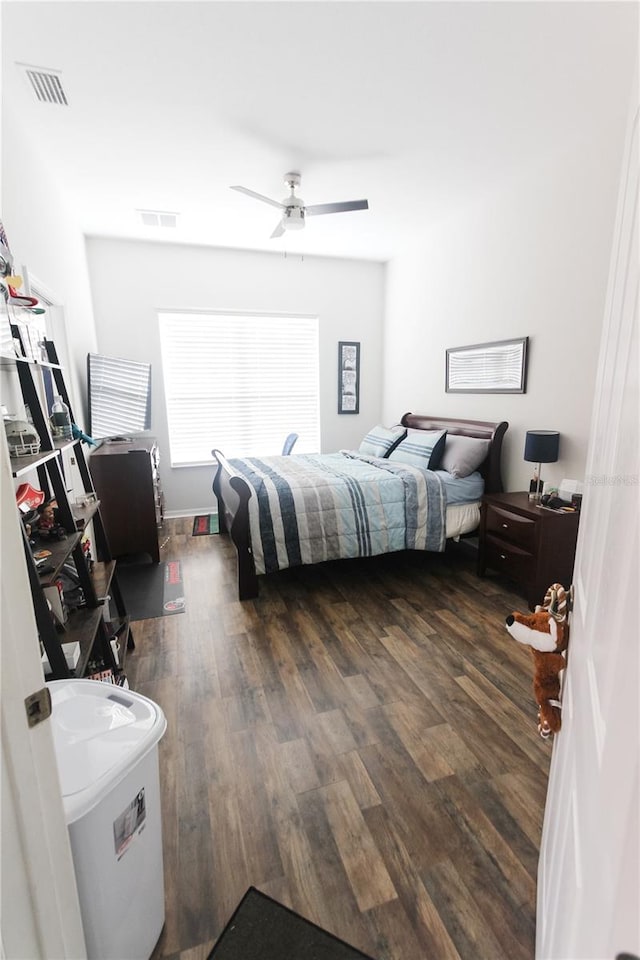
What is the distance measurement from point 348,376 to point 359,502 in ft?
8.74

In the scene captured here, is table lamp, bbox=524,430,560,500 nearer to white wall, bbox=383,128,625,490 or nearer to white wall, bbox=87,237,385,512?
white wall, bbox=383,128,625,490

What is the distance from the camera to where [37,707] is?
2.13 feet

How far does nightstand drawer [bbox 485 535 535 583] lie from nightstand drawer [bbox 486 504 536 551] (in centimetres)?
5

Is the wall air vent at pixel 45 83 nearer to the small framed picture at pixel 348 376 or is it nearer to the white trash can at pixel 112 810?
the white trash can at pixel 112 810

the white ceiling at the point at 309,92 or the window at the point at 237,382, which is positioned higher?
the white ceiling at the point at 309,92

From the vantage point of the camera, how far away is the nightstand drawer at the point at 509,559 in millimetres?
2746

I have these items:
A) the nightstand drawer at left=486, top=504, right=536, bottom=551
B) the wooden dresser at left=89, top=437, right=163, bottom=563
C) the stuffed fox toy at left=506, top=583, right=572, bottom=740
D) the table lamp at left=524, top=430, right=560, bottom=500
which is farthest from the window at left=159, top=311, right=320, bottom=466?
the stuffed fox toy at left=506, top=583, right=572, bottom=740

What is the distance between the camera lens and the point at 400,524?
3.18 m

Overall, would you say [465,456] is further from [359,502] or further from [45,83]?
[45,83]

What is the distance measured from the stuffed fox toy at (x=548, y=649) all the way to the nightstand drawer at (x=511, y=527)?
178cm

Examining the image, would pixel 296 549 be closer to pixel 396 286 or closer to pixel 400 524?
pixel 400 524

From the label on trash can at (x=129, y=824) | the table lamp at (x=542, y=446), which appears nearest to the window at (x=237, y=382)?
the table lamp at (x=542, y=446)

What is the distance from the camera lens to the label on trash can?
91 cm

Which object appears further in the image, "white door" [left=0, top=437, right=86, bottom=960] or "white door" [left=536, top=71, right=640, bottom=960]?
"white door" [left=0, top=437, right=86, bottom=960]
